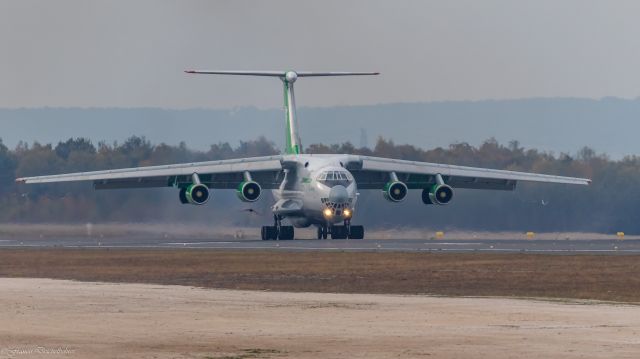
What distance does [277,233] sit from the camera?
6003 centimetres

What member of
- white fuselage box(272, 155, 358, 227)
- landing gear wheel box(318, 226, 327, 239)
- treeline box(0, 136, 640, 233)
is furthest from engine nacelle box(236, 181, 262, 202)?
treeline box(0, 136, 640, 233)

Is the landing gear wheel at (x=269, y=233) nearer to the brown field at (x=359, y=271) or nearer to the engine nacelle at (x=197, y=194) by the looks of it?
the engine nacelle at (x=197, y=194)

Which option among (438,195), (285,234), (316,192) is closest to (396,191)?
(438,195)

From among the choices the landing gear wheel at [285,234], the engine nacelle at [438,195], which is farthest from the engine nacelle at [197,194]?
the engine nacelle at [438,195]

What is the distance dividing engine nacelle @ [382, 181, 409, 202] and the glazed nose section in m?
1.90

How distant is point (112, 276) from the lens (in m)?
33.5

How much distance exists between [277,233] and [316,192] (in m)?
2.97

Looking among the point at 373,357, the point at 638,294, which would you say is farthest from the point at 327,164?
the point at 373,357

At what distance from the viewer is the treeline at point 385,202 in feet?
202

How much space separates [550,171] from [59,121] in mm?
27317

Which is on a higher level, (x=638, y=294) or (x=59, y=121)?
(x=59, y=121)

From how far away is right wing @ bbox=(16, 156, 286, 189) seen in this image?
57.5 meters

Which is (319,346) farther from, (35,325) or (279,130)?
(279,130)

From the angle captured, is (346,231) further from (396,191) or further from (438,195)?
(438,195)
